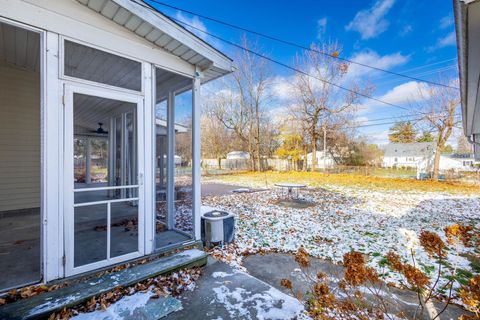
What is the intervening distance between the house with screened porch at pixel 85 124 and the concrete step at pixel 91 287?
0.67 feet

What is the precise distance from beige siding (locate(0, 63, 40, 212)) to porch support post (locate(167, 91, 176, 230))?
122 inches

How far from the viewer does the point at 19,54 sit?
355 cm

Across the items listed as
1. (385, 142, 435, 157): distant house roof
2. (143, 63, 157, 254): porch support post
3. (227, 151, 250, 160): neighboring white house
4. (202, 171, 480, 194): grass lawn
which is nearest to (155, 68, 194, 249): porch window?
(143, 63, 157, 254): porch support post

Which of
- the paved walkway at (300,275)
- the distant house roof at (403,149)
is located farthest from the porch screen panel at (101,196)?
the distant house roof at (403,149)

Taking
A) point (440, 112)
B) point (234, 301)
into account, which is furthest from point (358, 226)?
point (440, 112)

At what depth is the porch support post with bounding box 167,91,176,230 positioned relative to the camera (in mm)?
3959

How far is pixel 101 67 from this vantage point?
2596 millimetres

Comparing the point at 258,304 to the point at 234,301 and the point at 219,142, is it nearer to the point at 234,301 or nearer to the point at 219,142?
the point at 234,301

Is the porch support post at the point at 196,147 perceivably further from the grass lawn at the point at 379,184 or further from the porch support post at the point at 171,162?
the grass lawn at the point at 379,184

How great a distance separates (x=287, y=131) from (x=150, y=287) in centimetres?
1934

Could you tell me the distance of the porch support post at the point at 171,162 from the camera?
3.96m

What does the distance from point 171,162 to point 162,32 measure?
207 centimetres

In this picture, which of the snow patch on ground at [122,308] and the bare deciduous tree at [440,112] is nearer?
the snow patch on ground at [122,308]

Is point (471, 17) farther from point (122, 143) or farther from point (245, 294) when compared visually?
point (122, 143)
